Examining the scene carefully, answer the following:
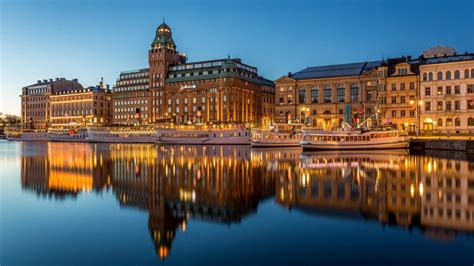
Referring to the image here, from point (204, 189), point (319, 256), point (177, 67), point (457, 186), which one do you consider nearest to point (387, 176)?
point (457, 186)

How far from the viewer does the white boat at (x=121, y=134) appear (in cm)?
13662

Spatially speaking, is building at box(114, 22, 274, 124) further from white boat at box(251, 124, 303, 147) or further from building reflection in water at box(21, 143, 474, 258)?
building reflection in water at box(21, 143, 474, 258)

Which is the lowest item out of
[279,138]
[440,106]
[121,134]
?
[279,138]

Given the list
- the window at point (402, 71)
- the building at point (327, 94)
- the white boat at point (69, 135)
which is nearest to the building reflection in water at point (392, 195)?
the window at point (402, 71)

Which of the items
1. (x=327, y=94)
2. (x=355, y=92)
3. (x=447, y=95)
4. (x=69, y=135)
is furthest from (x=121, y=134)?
(x=447, y=95)

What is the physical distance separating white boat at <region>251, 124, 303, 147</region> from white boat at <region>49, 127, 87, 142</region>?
276 ft

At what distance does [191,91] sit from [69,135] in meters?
53.0

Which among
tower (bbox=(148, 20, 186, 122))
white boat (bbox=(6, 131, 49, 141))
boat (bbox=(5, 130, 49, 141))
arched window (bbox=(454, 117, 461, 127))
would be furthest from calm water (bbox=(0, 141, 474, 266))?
white boat (bbox=(6, 131, 49, 141))

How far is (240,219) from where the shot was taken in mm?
22125

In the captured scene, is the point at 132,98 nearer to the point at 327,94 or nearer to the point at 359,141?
the point at 327,94

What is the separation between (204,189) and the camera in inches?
1230

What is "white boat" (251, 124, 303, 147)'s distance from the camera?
3698 inches

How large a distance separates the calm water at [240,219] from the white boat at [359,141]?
120ft

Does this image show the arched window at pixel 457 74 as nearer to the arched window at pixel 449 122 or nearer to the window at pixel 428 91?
the window at pixel 428 91
